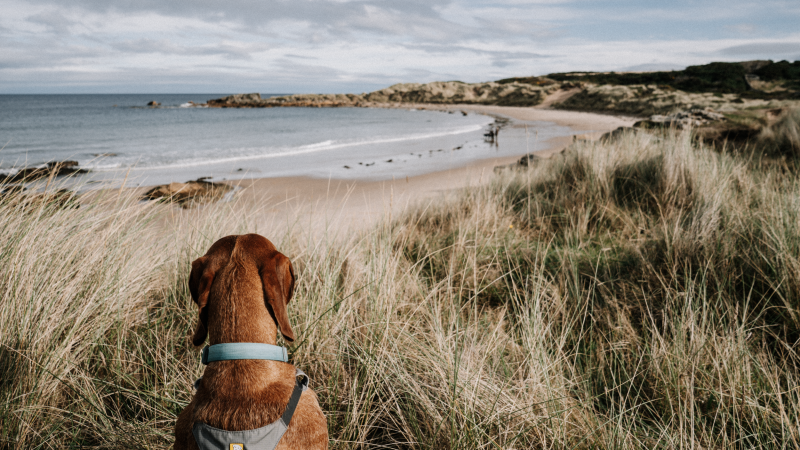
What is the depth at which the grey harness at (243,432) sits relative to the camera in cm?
138

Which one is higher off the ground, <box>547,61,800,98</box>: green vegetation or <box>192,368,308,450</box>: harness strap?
<box>547,61,800,98</box>: green vegetation

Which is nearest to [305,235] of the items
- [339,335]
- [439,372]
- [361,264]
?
[361,264]

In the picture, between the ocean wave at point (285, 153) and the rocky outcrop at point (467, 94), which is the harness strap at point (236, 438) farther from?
the rocky outcrop at point (467, 94)

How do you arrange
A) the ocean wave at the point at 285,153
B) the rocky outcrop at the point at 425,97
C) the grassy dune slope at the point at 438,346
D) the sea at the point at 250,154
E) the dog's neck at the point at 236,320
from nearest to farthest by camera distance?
the dog's neck at the point at 236,320 → the grassy dune slope at the point at 438,346 → the sea at the point at 250,154 → the ocean wave at the point at 285,153 → the rocky outcrop at the point at 425,97

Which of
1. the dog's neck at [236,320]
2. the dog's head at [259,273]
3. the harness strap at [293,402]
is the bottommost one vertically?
the harness strap at [293,402]

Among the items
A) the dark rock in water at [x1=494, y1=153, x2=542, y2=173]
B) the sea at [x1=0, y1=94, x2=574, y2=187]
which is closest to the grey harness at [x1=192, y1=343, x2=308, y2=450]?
the dark rock in water at [x1=494, y1=153, x2=542, y2=173]

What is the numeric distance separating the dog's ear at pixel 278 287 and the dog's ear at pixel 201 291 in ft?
0.69

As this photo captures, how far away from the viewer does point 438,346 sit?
233 centimetres

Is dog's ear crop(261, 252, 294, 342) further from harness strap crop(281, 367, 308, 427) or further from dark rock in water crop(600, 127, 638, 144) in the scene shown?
dark rock in water crop(600, 127, 638, 144)

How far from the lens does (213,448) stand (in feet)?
4.53

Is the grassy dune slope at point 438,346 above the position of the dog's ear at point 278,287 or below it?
below

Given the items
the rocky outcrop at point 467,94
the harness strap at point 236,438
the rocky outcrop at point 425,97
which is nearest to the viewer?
the harness strap at point 236,438

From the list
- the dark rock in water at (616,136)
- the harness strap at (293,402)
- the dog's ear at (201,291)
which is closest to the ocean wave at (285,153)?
the dog's ear at (201,291)

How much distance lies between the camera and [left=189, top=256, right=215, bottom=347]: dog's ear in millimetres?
1583
